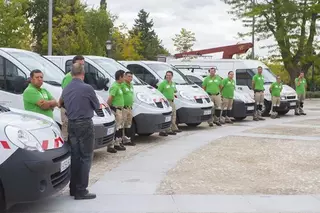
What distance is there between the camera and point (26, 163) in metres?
5.12

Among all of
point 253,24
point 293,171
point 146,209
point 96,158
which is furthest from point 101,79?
point 253,24

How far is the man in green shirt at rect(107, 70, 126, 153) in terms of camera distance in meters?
9.90

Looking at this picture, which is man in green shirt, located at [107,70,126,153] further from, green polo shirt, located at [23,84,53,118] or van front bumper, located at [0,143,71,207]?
van front bumper, located at [0,143,71,207]

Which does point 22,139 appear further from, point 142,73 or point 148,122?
point 142,73

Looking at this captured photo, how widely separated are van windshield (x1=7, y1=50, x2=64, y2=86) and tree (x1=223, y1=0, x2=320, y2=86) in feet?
85.6

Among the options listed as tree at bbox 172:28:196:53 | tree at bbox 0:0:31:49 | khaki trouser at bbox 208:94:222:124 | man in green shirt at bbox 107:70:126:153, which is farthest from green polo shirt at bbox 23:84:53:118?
tree at bbox 172:28:196:53


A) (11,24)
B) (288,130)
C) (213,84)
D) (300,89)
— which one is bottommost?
Answer: (288,130)

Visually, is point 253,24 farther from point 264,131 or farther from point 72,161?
point 72,161

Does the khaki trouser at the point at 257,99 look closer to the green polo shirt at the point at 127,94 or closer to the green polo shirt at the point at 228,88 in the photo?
the green polo shirt at the point at 228,88

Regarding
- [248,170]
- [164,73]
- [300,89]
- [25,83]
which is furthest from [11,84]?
[300,89]

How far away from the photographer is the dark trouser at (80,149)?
6.08 metres

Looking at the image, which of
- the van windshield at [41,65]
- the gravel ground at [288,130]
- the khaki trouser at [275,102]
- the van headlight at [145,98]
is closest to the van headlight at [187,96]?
the gravel ground at [288,130]

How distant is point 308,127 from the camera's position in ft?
50.7

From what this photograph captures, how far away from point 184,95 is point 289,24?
22.3 metres
